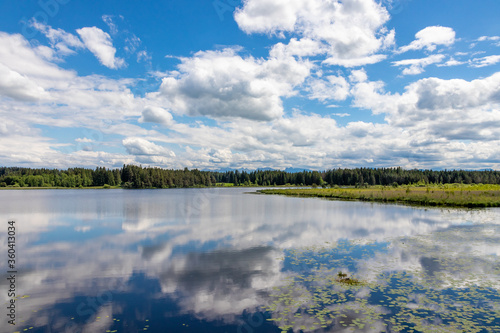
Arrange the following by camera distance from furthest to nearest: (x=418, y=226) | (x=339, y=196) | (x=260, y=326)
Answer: (x=339, y=196), (x=418, y=226), (x=260, y=326)

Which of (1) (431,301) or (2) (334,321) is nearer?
(2) (334,321)

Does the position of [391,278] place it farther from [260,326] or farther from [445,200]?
[445,200]

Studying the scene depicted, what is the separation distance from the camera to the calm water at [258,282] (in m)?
11.1

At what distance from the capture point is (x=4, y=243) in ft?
85.4

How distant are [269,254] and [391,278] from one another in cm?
844

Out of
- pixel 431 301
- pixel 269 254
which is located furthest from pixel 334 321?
pixel 269 254

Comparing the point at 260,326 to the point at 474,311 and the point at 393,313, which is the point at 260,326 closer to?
the point at 393,313

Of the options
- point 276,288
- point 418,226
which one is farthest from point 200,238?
point 418,226

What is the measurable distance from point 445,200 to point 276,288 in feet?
204

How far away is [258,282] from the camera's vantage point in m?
15.6

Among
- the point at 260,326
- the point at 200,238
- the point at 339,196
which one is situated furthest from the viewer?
the point at 339,196

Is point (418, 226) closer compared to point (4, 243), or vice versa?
point (4, 243)

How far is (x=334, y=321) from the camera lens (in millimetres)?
11047

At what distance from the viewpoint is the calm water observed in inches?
438
